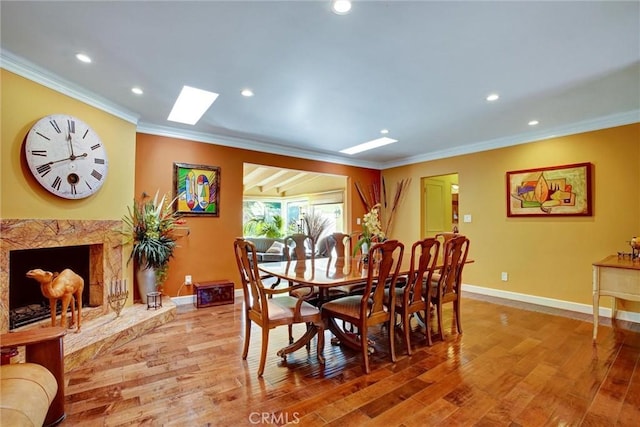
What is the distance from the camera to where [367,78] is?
9.11 ft

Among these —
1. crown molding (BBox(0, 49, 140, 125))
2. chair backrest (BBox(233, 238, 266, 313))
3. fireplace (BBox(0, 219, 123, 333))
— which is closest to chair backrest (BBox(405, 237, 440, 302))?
chair backrest (BBox(233, 238, 266, 313))

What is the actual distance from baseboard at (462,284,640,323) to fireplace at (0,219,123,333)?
5.18 metres

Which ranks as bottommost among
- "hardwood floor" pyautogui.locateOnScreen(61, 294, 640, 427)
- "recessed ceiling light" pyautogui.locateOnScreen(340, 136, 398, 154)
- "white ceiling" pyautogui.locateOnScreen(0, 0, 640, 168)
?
"hardwood floor" pyautogui.locateOnScreen(61, 294, 640, 427)

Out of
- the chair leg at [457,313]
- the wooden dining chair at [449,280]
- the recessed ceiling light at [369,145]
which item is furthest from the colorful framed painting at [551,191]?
the chair leg at [457,313]

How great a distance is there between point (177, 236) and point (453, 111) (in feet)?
12.9

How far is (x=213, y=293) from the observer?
4.18 metres

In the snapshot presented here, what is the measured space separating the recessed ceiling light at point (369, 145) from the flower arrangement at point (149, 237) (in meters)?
3.17

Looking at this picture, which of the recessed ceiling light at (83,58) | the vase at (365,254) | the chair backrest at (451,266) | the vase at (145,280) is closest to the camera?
the recessed ceiling light at (83,58)

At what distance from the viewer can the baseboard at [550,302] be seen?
365 centimetres

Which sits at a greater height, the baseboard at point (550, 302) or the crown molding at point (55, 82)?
the crown molding at point (55, 82)

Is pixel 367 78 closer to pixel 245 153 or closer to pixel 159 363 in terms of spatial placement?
pixel 245 153

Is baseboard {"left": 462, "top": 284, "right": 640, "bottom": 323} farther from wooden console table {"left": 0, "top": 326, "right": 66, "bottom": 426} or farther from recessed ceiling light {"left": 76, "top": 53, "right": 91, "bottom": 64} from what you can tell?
recessed ceiling light {"left": 76, "top": 53, "right": 91, "bottom": 64}

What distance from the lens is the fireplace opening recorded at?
2754 mm

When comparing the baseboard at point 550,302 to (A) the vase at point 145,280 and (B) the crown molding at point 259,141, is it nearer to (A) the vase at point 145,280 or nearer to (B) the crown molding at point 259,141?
(B) the crown molding at point 259,141
